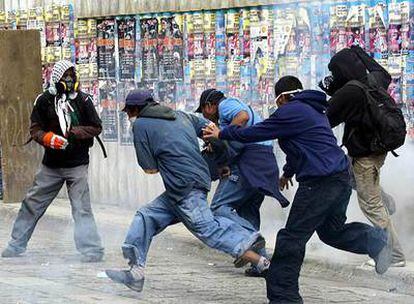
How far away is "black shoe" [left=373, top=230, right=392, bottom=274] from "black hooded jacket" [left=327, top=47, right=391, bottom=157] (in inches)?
32.9

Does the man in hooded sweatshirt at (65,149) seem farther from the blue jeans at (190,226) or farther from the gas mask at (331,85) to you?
the gas mask at (331,85)

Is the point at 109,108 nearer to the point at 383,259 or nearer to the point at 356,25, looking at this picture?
the point at 356,25

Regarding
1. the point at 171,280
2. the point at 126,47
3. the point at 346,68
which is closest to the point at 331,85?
the point at 346,68

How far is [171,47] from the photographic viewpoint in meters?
14.7

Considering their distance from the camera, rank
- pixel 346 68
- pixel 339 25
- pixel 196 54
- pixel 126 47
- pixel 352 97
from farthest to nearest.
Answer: pixel 126 47 → pixel 196 54 → pixel 339 25 → pixel 346 68 → pixel 352 97

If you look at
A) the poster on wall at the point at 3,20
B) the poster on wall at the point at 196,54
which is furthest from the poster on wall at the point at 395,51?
the poster on wall at the point at 3,20

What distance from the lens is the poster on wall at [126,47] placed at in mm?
15266

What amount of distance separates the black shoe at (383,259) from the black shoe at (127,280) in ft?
5.98

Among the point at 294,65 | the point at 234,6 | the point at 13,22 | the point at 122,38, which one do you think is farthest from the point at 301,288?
the point at 13,22

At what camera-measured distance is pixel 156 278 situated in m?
10.8

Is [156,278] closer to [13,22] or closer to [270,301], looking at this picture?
[270,301]

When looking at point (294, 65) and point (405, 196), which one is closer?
point (405, 196)

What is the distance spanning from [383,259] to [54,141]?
126 inches

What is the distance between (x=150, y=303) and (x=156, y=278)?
1384 mm
